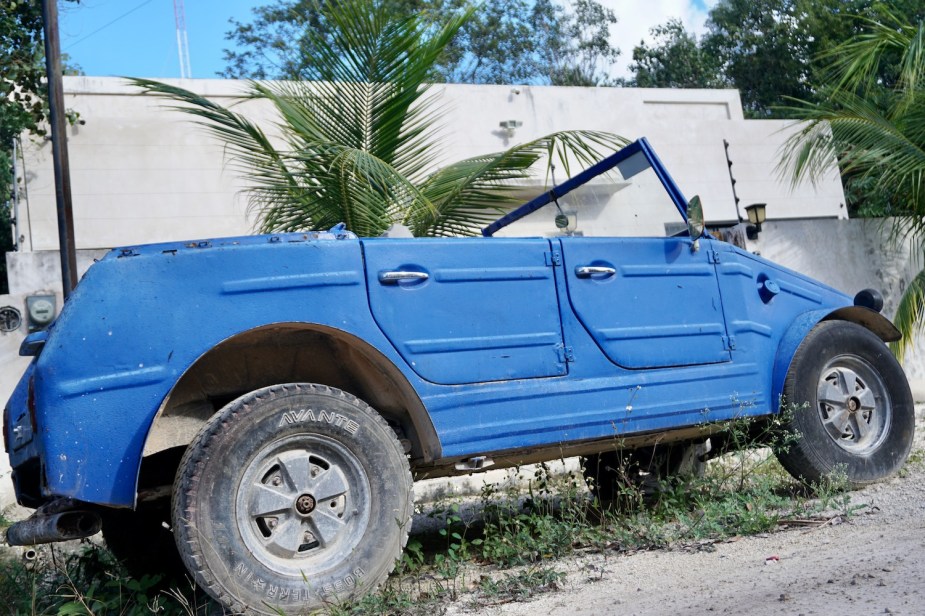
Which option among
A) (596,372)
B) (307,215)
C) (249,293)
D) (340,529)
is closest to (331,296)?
(249,293)

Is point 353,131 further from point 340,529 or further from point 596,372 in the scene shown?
point 340,529

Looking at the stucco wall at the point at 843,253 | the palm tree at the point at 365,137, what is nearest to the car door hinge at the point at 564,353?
the palm tree at the point at 365,137

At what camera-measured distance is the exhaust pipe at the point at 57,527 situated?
3463mm

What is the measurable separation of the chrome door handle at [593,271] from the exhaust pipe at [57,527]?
2.31m

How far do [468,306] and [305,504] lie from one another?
110cm

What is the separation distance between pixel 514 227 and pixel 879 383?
22.1 ft

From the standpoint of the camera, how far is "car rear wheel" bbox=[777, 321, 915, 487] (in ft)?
16.8

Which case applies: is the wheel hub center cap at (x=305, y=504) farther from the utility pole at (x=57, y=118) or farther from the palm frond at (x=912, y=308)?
the palm frond at (x=912, y=308)

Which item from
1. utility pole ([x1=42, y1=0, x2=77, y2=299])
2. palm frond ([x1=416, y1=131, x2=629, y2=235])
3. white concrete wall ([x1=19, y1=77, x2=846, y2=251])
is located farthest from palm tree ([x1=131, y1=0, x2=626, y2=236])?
white concrete wall ([x1=19, y1=77, x2=846, y2=251])

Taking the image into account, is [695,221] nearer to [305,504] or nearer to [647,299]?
[647,299]

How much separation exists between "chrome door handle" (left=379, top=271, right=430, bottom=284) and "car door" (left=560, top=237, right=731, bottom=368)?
0.77m

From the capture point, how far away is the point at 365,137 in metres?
8.00

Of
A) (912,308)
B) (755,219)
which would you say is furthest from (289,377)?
(755,219)

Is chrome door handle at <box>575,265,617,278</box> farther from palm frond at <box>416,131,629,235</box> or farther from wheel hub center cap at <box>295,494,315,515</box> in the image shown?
palm frond at <box>416,131,629,235</box>
